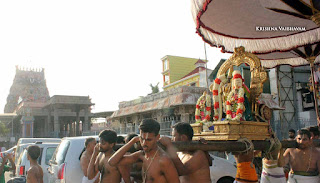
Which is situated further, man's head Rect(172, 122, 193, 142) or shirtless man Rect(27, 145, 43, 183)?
shirtless man Rect(27, 145, 43, 183)

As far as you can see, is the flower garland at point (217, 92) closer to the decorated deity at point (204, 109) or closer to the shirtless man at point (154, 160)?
the decorated deity at point (204, 109)

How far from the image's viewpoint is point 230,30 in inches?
252

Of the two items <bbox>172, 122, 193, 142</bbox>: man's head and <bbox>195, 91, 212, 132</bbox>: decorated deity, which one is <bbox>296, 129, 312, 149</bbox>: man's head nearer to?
<bbox>195, 91, 212, 132</bbox>: decorated deity

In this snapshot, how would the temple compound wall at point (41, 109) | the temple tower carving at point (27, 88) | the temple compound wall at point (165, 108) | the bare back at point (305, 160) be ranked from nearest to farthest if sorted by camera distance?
1. the bare back at point (305, 160)
2. the temple compound wall at point (165, 108)
3. the temple compound wall at point (41, 109)
4. the temple tower carving at point (27, 88)

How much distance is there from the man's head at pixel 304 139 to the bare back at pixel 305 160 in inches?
6.0

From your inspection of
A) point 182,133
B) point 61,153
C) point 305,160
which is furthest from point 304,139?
point 61,153

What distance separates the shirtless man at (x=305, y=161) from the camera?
161 inches

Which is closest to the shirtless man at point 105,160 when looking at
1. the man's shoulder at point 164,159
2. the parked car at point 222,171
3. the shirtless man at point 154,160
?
the shirtless man at point 154,160

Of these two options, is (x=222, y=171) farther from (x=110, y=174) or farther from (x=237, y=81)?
(x=110, y=174)

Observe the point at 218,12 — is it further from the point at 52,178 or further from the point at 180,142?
the point at 52,178

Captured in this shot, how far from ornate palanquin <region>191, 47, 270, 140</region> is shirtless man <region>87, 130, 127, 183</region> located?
1438mm

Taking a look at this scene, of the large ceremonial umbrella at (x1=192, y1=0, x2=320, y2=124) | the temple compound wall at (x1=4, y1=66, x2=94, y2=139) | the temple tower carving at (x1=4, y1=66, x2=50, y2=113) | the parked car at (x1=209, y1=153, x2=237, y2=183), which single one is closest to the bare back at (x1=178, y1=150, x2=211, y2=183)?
the large ceremonial umbrella at (x1=192, y1=0, x2=320, y2=124)

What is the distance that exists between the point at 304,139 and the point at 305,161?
0.40 metres

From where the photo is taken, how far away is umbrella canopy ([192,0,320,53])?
5545 mm
